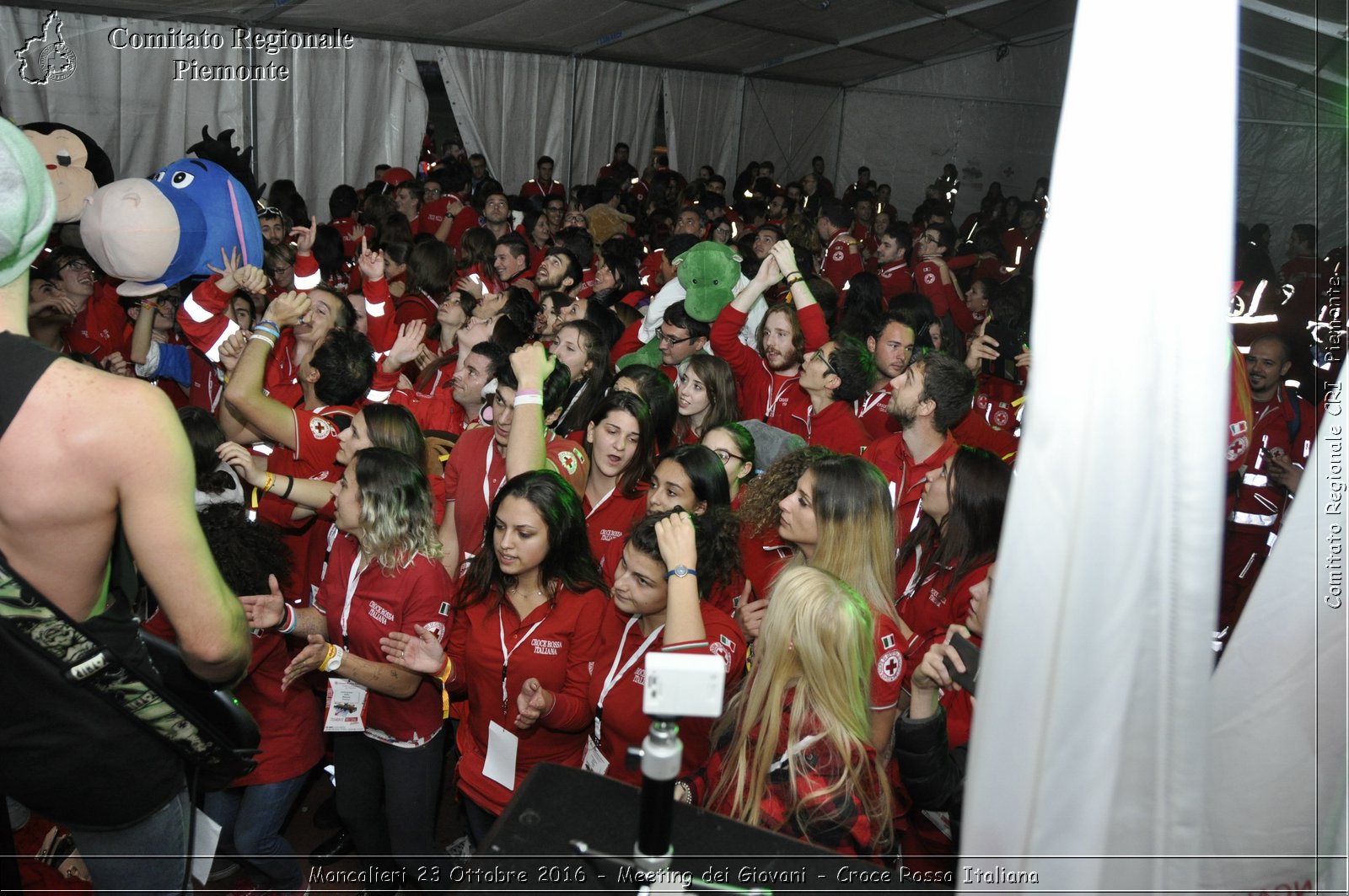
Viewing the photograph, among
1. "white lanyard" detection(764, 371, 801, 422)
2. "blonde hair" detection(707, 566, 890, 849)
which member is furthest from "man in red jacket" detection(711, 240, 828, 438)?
"blonde hair" detection(707, 566, 890, 849)

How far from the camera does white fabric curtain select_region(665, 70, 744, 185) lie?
48.0ft

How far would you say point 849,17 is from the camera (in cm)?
1234

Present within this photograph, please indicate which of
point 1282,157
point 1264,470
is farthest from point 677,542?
point 1282,157

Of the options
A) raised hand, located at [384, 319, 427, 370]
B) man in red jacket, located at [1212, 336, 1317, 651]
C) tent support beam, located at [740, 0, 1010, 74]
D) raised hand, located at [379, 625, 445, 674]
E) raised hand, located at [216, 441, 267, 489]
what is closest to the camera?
raised hand, located at [379, 625, 445, 674]

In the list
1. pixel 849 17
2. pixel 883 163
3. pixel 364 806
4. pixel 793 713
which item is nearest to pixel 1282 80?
pixel 849 17

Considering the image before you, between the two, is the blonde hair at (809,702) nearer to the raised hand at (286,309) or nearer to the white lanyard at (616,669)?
the white lanyard at (616,669)

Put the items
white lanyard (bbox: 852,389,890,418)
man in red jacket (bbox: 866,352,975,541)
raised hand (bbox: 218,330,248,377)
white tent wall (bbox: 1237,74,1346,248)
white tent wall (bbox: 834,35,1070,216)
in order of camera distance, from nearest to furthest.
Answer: man in red jacket (bbox: 866,352,975,541), raised hand (bbox: 218,330,248,377), white lanyard (bbox: 852,389,890,418), white tent wall (bbox: 1237,74,1346,248), white tent wall (bbox: 834,35,1070,216)

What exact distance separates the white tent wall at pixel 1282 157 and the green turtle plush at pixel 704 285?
3.84 metres

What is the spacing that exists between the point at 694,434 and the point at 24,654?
10.7 feet

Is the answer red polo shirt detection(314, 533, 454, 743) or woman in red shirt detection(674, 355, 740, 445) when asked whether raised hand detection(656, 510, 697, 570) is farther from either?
woman in red shirt detection(674, 355, 740, 445)

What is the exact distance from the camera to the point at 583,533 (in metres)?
2.83

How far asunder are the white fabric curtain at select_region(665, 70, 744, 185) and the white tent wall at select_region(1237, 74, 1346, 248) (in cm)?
822

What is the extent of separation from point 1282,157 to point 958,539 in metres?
7.19

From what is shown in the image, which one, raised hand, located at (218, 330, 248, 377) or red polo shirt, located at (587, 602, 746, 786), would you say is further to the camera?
raised hand, located at (218, 330, 248, 377)
